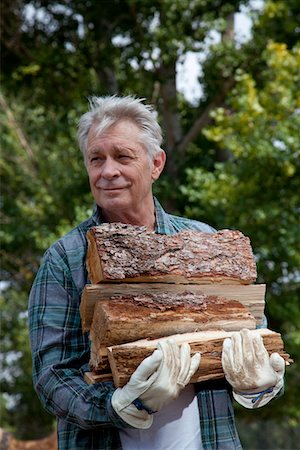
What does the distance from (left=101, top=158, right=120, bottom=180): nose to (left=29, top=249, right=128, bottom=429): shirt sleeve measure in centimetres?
28

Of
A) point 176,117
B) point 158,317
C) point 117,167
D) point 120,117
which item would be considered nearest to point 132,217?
point 117,167

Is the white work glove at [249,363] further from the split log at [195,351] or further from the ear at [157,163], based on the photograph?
the ear at [157,163]

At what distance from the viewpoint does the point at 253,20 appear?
1065 centimetres

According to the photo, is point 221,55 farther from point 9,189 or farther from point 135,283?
point 135,283

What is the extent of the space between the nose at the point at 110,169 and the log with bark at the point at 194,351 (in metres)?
0.53

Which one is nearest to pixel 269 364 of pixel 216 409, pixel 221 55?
pixel 216 409

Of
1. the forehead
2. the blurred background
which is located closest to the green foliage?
the blurred background

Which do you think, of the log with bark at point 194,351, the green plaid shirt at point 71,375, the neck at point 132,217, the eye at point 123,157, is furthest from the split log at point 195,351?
the eye at point 123,157

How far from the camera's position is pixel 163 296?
2.00 m

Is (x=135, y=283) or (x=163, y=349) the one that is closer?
(x=163, y=349)

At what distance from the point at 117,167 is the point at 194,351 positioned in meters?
0.62

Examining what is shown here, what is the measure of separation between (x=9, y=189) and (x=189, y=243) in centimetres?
1034

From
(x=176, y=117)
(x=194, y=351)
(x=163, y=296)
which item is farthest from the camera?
(x=176, y=117)

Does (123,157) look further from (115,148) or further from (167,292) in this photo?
(167,292)
